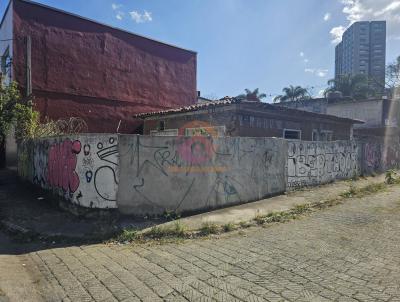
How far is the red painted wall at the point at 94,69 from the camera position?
15.5 m

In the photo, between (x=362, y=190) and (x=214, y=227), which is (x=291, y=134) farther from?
(x=214, y=227)

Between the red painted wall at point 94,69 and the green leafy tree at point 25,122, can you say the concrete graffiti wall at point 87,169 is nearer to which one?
the green leafy tree at point 25,122

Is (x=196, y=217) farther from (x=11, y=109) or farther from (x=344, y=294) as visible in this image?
(x=11, y=109)

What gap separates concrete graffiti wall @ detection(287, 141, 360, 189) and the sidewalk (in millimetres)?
838

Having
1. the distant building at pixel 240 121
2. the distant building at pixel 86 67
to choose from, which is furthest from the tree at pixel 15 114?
the distant building at pixel 240 121

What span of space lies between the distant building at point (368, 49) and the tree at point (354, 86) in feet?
4.50

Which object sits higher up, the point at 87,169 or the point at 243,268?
the point at 87,169

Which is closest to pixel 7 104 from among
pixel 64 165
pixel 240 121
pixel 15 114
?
pixel 15 114

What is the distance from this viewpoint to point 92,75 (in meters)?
17.4

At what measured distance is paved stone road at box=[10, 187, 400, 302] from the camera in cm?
408

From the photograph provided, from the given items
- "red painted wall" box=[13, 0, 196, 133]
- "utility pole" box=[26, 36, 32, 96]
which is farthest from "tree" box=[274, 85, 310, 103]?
"utility pole" box=[26, 36, 32, 96]

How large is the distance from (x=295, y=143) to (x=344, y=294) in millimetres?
8331

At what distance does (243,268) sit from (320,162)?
9433 mm

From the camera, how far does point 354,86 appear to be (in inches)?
1583
